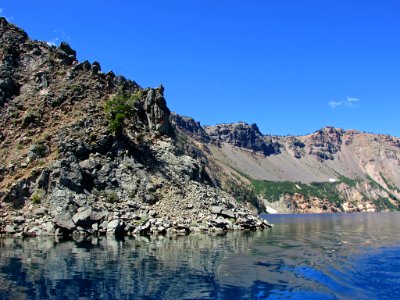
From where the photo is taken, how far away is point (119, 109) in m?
94.8

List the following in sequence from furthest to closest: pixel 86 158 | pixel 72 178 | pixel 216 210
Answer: pixel 216 210 → pixel 86 158 → pixel 72 178

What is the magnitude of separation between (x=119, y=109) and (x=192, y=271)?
2476 inches

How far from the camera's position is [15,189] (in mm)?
74938

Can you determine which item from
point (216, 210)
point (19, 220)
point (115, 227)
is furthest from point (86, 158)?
point (216, 210)

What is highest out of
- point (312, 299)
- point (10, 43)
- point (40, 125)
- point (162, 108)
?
point (10, 43)

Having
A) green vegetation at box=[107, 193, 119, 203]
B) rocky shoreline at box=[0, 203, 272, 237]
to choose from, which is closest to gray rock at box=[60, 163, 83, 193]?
rocky shoreline at box=[0, 203, 272, 237]

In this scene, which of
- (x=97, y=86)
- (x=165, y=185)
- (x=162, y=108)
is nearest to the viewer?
(x=165, y=185)

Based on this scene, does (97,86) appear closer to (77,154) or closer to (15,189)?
(77,154)

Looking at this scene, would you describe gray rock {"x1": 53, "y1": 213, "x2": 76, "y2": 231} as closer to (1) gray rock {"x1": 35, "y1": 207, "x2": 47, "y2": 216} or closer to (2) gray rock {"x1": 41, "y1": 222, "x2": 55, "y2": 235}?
(2) gray rock {"x1": 41, "y1": 222, "x2": 55, "y2": 235}

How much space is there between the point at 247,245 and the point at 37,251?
2729cm

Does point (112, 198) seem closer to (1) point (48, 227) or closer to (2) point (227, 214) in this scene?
(1) point (48, 227)

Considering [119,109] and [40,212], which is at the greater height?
[119,109]

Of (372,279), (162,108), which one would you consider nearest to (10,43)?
(162,108)

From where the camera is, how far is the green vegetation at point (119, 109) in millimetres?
90000
